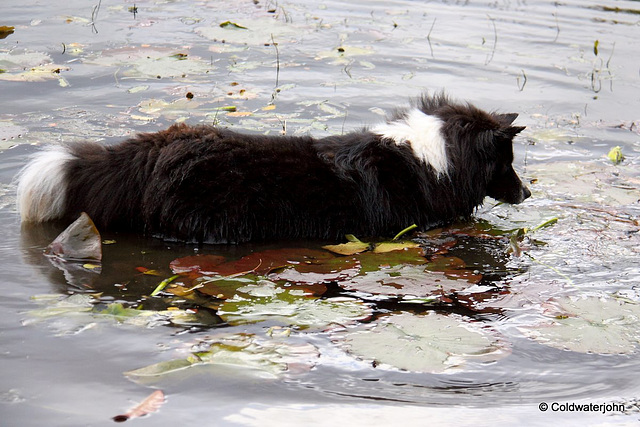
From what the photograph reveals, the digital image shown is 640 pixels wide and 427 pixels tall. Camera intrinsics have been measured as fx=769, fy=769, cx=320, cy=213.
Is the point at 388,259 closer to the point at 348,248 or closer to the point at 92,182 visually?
the point at 348,248

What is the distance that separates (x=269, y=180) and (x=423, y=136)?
3.74ft

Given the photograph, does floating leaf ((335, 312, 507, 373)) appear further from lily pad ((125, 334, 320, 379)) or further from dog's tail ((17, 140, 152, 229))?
dog's tail ((17, 140, 152, 229))

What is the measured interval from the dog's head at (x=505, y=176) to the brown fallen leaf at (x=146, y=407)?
305 centimetres

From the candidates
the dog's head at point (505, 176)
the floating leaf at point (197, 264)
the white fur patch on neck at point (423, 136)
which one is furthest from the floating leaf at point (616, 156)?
the floating leaf at point (197, 264)

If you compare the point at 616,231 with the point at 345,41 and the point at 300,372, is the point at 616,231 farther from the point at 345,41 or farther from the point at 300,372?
the point at 345,41

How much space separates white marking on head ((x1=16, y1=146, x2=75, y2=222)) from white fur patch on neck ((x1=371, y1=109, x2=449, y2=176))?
202 centimetres

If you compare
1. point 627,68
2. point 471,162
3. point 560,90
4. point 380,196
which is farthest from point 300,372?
point 627,68

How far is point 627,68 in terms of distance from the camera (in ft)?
30.7

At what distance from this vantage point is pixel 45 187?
4.59m

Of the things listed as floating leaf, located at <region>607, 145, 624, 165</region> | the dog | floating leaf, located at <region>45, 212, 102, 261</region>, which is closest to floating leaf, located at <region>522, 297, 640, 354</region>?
the dog

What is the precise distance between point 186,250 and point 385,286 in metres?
1.23

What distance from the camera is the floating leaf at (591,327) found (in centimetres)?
375

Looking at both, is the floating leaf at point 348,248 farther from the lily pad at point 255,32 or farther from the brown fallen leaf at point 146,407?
the lily pad at point 255,32

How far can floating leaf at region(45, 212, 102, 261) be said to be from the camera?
436cm
